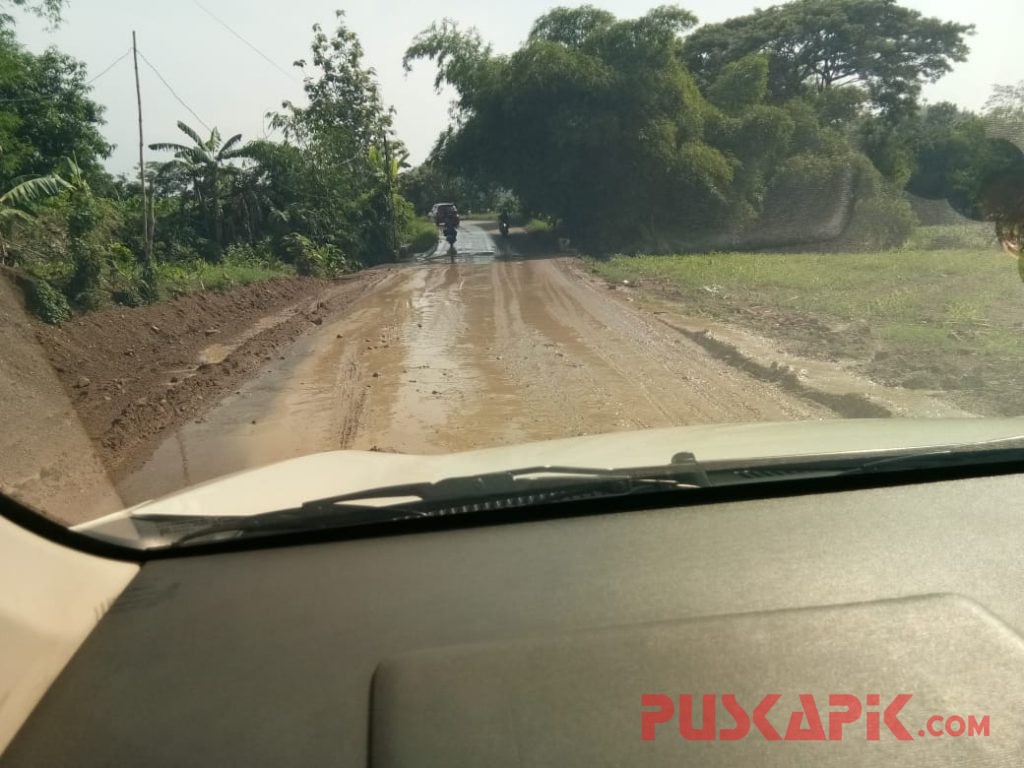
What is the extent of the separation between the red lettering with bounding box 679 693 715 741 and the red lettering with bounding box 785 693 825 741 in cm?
17

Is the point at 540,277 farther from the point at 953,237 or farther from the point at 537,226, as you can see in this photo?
the point at 537,226

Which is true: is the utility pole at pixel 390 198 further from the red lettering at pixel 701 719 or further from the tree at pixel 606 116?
the red lettering at pixel 701 719

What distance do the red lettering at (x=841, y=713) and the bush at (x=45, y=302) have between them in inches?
461

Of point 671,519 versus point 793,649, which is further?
point 671,519

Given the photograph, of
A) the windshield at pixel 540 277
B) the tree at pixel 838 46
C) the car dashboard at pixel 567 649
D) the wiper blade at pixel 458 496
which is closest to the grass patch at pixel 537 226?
the windshield at pixel 540 277

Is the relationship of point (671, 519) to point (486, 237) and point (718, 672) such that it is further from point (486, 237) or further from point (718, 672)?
point (486, 237)

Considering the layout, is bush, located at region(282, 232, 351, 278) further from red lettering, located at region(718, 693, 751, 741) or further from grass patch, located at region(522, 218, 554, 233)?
red lettering, located at region(718, 693, 751, 741)

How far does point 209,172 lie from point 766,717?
2282cm

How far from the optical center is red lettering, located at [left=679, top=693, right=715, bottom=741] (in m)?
2.09

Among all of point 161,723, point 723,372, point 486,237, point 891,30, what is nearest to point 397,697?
point 161,723

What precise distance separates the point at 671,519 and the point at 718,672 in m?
0.83

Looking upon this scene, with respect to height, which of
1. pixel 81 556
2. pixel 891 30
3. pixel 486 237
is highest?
pixel 891 30

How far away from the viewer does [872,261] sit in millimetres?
20672

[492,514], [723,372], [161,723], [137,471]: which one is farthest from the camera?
[723,372]
